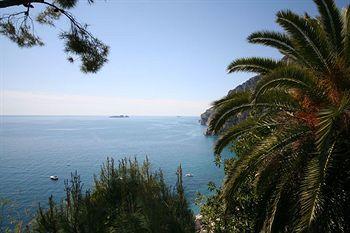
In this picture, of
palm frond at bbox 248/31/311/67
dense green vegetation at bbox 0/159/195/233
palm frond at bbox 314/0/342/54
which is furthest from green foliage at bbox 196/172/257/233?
palm frond at bbox 314/0/342/54

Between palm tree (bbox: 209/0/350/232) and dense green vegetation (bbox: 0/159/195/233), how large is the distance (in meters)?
2.81

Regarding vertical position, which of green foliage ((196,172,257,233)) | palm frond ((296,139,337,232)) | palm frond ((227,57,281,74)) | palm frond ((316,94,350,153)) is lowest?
green foliage ((196,172,257,233))

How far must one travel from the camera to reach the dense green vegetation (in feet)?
27.3

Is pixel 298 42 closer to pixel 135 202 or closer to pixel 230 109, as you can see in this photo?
pixel 230 109

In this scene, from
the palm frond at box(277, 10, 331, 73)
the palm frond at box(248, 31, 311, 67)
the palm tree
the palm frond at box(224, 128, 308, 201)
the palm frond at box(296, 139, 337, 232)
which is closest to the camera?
the palm frond at box(296, 139, 337, 232)

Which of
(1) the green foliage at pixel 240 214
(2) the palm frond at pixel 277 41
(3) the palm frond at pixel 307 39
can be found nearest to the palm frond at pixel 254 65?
(2) the palm frond at pixel 277 41

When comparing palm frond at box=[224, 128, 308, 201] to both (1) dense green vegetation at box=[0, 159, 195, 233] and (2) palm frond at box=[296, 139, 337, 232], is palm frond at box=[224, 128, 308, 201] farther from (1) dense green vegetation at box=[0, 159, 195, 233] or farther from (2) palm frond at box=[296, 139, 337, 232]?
(1) dense green vegetation at box=[0, 159, 195, 233]

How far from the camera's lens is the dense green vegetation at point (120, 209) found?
832cm

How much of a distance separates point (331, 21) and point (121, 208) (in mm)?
7561

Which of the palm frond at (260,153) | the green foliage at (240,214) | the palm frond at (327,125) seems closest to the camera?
the palm frond at (327,125)

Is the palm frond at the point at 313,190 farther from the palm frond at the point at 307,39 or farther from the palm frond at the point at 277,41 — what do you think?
the palm frond at the point at 277,41

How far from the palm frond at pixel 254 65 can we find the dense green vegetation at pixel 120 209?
3.49m

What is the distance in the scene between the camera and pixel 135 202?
9.56 metres

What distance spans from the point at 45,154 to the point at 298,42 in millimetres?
67783
